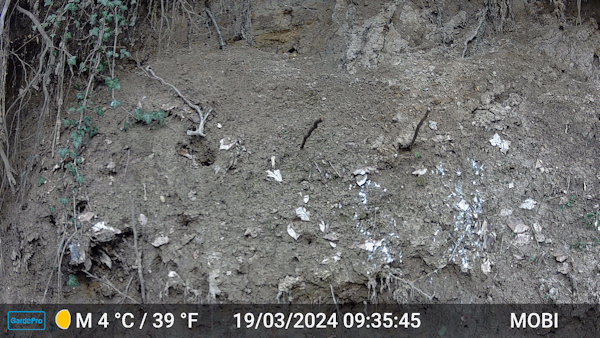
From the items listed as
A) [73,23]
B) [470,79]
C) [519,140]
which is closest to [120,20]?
[73,23]

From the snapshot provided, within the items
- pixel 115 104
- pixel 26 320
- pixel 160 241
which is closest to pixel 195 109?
pixel 115 104

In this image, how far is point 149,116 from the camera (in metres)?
3.15

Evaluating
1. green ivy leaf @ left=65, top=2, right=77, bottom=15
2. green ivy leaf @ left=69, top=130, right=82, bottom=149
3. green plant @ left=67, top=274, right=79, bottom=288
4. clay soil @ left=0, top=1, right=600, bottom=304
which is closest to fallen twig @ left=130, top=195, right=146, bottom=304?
clay soil @ left=0, top=1, right=600, bottom=304

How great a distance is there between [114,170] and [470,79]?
7.50 ft

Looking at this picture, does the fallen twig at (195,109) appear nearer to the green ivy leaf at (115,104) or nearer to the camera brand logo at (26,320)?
the green ivy leaf at (115,104)

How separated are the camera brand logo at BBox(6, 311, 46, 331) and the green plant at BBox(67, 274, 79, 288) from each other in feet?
0.73

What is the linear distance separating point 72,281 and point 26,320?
366 millimetres

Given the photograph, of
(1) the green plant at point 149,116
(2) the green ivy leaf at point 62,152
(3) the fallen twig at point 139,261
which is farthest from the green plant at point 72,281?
(1) the green plant at point 149,116

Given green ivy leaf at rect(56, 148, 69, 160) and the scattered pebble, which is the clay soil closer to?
the scattered pebble

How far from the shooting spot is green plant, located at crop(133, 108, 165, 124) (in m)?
3.13

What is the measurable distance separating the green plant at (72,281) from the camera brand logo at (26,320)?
223mm

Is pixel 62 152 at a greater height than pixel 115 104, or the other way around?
pixel 115 104

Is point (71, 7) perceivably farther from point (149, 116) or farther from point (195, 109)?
point (195, 109)

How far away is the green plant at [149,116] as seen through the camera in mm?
3135
